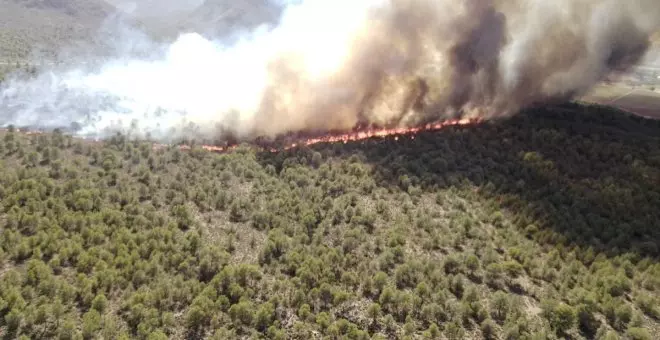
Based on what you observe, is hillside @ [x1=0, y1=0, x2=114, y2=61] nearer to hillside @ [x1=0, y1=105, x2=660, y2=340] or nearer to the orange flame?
the orange flame

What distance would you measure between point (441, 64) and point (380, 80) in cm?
1041

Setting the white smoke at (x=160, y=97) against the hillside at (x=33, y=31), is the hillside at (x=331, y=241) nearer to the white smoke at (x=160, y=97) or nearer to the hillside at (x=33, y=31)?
the white smoke at (x=160, y=97)

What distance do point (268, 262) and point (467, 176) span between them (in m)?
26.3

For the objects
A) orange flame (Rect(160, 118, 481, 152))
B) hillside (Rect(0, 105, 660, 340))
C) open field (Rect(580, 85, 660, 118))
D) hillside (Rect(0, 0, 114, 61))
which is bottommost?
hillside (Rect(0, 105, 660, 340))

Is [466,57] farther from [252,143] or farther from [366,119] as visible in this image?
[252,143]

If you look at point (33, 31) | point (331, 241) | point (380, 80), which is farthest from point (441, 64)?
point (33, 31)

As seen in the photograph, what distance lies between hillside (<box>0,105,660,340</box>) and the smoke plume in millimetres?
10138

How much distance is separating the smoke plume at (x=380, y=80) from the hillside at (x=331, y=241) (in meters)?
10.1

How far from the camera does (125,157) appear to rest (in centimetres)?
5225

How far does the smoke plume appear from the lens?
6644 cm

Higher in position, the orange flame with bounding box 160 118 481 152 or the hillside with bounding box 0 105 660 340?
the orange flame with bounding box 160 118 481 152

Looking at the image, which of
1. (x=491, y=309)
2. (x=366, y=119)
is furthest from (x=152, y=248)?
(x=366, y=119)

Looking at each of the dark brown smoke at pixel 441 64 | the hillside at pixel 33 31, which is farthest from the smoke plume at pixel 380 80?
the hillside at pixel 33 31

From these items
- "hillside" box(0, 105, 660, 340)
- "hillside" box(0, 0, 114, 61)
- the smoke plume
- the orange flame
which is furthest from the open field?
"hillside" box(0, 0, 114, 61)
